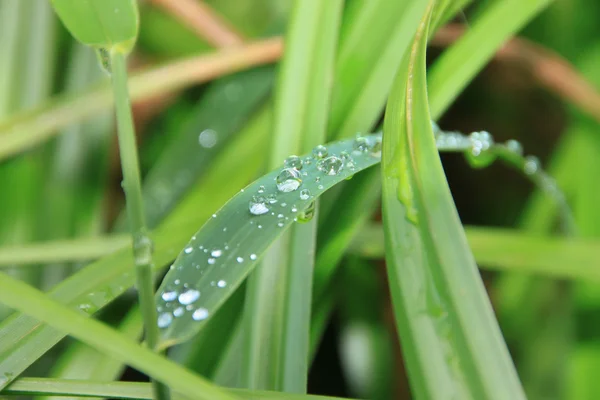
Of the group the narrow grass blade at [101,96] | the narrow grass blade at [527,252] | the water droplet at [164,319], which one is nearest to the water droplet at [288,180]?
the water droplet at [164,319]

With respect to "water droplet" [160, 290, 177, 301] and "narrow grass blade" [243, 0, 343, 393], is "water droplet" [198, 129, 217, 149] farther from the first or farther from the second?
"water droplet" [160, 290, 177, 301]

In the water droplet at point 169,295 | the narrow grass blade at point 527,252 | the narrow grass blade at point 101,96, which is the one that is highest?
the narrow grass blade at point 101,96

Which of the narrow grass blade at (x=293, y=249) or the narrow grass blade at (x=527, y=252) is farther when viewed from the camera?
the narrow grass blade at (x=527, y=252)

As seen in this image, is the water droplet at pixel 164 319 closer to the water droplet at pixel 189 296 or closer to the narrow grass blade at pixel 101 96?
the water droplet at pixel 189 296

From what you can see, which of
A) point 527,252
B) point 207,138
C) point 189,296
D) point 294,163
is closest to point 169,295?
point 189,296

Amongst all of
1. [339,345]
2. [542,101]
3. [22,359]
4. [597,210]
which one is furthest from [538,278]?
[22,359]

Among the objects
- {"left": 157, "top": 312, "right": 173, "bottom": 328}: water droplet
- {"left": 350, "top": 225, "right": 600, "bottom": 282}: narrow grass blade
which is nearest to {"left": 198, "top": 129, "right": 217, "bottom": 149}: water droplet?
{"left": 350, "top": 225, "right": 600, "bottom": 282}: narrow grass blade
